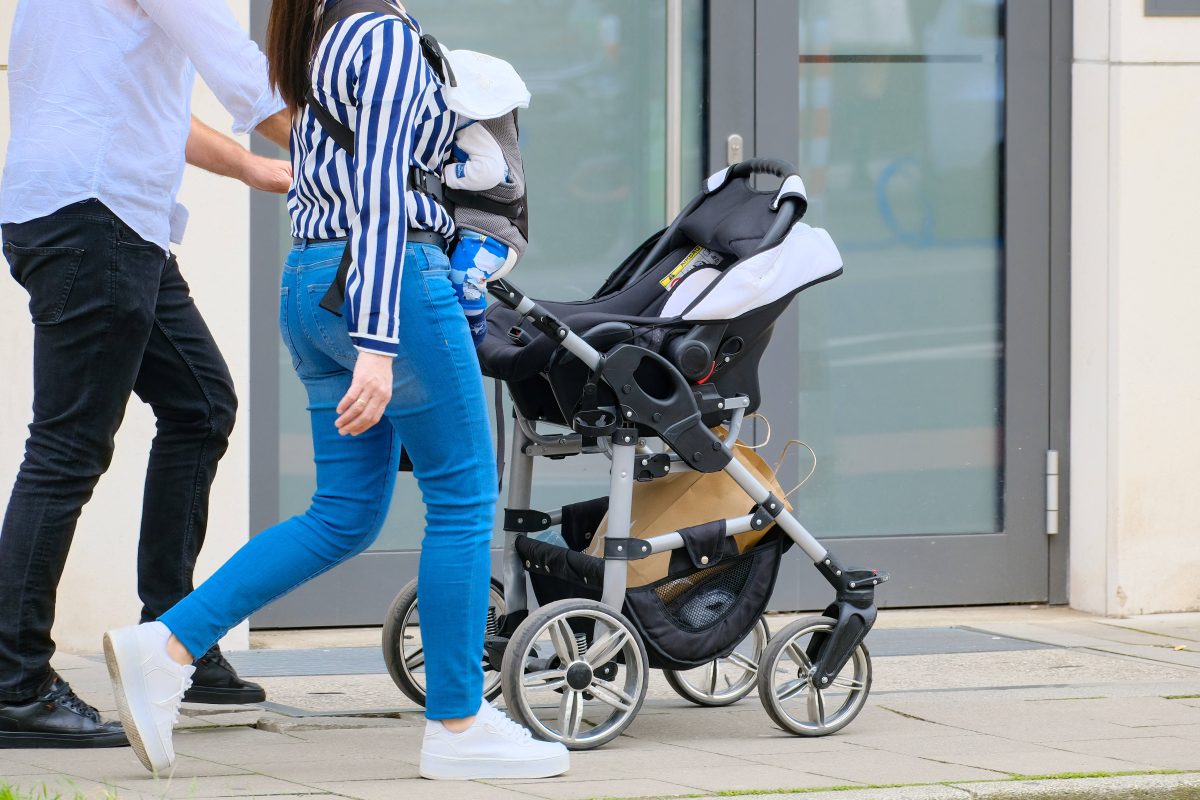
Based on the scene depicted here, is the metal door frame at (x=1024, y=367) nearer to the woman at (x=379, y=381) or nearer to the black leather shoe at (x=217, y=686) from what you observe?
the black leather shoe at (x=217, y=686)

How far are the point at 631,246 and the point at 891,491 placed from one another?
50.9 inches

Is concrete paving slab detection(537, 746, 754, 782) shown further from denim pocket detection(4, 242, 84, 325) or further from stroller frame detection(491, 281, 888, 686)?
denim pocket detection(4, 242, 84, 325)

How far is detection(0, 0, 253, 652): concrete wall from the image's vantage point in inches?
211

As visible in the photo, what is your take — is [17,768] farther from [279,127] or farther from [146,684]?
[279,127]

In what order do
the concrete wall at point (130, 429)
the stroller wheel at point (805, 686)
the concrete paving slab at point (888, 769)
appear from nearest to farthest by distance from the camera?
the concrete paving slab at point (888, 769) → the stroller wheel at point (805, 686) → the concrete wall at point (130, 429)

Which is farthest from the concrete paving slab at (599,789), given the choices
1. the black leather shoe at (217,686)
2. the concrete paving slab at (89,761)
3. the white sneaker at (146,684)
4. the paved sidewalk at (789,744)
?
the black leather shoe at (217,686)

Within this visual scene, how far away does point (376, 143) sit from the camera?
11.1ft

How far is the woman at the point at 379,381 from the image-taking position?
A: 11.1 feet

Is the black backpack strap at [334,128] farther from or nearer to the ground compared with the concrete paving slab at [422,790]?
farther from the ground

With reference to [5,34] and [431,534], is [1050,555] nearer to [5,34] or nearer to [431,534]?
[431,534]

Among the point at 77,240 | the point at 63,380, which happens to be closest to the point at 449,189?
the point at 77,240

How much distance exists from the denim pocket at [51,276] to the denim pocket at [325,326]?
573 mm

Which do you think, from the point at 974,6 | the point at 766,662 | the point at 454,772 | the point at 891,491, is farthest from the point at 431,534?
the point at 974,6

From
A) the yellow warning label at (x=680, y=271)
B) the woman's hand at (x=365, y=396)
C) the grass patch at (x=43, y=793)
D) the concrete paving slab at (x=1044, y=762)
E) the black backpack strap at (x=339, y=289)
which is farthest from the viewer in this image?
the yellow warning label at (x=680, y=271)
